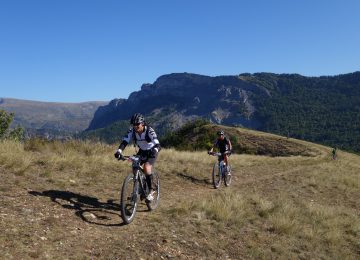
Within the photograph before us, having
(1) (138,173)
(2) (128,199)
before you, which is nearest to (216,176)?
(1) (138,173)

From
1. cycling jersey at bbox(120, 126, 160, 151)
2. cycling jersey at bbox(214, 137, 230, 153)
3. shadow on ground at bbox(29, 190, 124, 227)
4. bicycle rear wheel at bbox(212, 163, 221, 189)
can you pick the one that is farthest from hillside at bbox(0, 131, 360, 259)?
cycling jersey at bbox(214, 137, 230, 153)

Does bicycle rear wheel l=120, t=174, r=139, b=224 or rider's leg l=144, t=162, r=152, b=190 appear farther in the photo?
rider's leg l=144, t=162, r=152, b=190

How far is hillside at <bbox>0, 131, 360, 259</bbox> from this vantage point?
7.30 meters

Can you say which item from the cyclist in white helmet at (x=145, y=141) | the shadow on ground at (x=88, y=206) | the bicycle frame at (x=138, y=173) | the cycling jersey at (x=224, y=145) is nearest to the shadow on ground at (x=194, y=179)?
the cycling jersey at (x=224, y=145)

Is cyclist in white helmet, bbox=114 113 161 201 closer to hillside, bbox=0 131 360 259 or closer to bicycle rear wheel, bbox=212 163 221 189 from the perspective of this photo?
hillside, bbox=0 131 360 259

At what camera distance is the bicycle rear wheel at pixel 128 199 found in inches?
335

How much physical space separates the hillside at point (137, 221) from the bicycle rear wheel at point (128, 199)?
0.85 ft

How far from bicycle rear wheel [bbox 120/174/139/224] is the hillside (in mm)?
260

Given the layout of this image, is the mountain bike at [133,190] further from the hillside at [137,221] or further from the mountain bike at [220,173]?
the mountain bike at [220,173]

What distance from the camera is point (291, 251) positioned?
9086 mm

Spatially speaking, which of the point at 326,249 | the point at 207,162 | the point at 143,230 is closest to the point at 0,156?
the point at 143,230

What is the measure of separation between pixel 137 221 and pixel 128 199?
0.62 meters

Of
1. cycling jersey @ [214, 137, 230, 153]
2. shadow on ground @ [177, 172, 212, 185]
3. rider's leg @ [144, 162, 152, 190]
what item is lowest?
shadow on ground @ [177, 172, 212, 185]

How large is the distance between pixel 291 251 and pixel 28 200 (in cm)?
659
